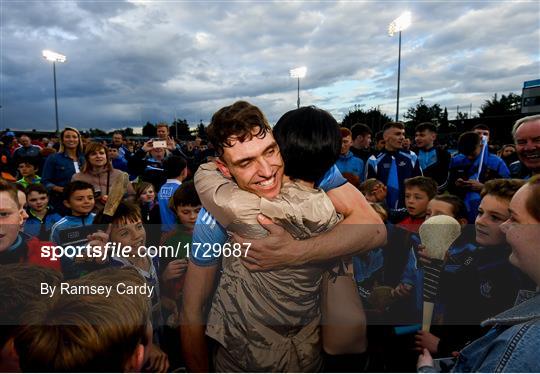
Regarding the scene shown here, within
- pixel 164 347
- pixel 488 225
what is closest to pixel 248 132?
pixel 164 347

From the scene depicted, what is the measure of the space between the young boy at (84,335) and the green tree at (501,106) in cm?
5864

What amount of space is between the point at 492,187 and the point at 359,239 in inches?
39.6

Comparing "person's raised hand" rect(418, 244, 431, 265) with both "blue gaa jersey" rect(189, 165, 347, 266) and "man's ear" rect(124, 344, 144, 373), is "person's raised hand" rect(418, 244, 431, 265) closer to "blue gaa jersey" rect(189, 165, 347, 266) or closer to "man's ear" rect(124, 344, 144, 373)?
"blue gaa jersey" rect(189, 165, 347, 266)

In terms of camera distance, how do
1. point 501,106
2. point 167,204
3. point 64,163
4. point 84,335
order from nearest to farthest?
point 84,335
point 167,204
point 64,163
point 501,106

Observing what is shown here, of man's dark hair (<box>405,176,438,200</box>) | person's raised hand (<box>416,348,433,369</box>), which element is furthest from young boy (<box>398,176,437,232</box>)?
person's raised hand (<box>416,348,433,369</box>)

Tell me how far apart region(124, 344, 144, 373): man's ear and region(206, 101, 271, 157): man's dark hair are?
667 millimetres

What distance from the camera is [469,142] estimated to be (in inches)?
170

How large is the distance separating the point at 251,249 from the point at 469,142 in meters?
4.20

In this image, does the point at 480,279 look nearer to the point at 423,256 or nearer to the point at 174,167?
the point at 423,256

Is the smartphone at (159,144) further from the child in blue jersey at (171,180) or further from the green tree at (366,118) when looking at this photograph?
the green tree at (366,118)

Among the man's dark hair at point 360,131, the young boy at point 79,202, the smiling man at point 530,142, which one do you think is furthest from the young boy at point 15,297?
the man's dark hair at point 360,131

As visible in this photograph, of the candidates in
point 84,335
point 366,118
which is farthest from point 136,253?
point 366,118

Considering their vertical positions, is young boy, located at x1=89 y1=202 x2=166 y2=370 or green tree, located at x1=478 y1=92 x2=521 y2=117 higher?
green tree, located at x1=478 y1=92 x2=521 y2=117

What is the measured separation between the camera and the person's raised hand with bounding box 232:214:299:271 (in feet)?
3.68
